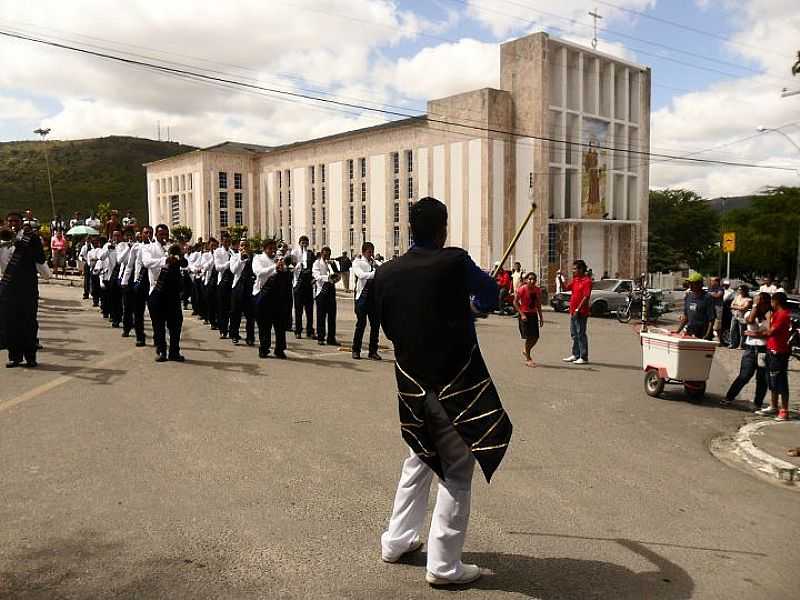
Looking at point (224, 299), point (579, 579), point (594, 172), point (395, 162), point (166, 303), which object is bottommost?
point (579, 579)

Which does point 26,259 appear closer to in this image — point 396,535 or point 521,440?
point 521,440

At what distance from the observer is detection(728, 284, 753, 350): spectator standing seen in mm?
14509

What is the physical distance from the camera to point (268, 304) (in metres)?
11.9

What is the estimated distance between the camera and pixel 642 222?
47.4 m

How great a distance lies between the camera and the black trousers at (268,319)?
38.5 feet

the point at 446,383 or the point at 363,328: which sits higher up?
the point at 446,383

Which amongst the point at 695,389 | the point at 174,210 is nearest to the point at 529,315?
the point at 695,389

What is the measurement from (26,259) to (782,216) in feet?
210

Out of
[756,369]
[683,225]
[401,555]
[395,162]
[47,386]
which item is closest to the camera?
[401,555]

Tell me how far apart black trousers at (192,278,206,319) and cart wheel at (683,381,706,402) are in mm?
11633

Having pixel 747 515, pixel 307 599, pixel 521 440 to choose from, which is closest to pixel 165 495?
pixel 307 599

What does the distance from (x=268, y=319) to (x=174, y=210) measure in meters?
62.0

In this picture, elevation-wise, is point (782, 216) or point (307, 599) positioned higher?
point (782, 216)

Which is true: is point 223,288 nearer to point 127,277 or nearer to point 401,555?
point 127,277
